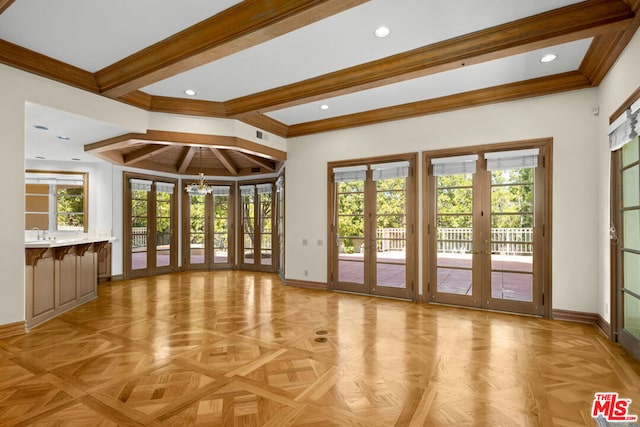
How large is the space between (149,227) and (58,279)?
135 inches

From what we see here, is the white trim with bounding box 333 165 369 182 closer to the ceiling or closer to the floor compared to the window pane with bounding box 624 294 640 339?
closer to the ceiling

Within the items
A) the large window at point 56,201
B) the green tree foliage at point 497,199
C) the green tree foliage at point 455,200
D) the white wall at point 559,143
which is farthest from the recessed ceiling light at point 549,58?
the large window at point 56,201

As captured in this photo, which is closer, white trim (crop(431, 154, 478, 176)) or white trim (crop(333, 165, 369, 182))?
white trim (crop(431, 154, 478, 176))

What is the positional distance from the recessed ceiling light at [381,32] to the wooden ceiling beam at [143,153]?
5.02 meters

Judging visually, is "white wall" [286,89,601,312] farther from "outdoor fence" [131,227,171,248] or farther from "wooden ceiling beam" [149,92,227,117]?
"outdoor fence" [131,227,171,248]

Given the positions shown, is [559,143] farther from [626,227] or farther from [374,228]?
[374,228]

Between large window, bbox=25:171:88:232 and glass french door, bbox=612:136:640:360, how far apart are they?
918 centimetres

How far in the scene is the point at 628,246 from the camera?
3.36 metres

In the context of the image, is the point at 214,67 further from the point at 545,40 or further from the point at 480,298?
the point at 480,298

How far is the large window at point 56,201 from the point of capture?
285 inches

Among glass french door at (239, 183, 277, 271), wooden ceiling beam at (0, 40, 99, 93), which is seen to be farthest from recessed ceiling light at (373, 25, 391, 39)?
glass french door at (239, 183, 277, 271)

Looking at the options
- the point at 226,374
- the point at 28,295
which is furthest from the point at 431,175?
the point at 28,295

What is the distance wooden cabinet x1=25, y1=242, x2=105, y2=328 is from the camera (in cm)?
402

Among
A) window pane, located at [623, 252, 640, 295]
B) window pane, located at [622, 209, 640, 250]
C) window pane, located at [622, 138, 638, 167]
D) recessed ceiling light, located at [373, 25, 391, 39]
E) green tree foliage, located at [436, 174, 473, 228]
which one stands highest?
recessed ceiling light, located at [373, 25, 391, 39]
